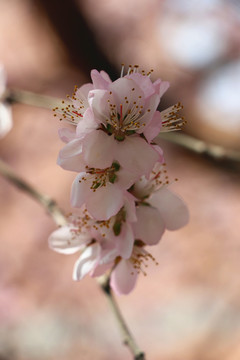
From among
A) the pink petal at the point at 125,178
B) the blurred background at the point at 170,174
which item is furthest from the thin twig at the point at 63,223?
the blurred background at the point at 170,174

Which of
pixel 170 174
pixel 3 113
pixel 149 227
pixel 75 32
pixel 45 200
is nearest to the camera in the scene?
pixel 149 227

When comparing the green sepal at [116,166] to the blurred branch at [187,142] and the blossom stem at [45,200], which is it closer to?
the blossom stem at [45,200]

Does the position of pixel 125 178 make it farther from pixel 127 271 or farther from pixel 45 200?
pixel 45 200

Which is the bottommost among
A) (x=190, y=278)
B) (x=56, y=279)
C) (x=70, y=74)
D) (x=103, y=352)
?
(x=103, y=352)

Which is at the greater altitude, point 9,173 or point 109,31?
point 109,31

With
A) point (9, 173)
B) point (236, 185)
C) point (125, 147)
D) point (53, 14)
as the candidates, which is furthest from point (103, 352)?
point (53, 14)

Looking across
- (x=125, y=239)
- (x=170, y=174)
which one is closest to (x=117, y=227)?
(x=125, y=239)

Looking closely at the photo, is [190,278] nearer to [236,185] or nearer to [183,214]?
[236,185]
